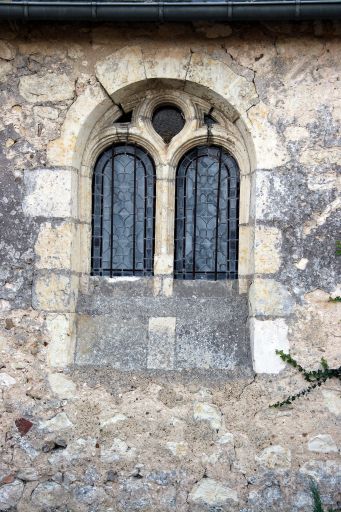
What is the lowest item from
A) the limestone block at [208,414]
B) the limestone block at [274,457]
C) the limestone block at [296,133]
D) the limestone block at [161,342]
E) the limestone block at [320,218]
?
the limestone block at [274,457]

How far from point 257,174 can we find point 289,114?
1.67 ft

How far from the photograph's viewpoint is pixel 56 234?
622cm

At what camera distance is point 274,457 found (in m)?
5.92

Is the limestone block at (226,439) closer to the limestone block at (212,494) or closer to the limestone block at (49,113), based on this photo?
the limestone block at (212,494)

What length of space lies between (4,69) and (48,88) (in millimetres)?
368

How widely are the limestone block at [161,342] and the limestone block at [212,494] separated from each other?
871 mm

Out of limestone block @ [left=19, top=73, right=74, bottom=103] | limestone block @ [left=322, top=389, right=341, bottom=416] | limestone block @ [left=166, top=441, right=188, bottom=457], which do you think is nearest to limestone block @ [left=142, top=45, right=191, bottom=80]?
limestone block @ [left=19, top=73, right=74, bottom=103]

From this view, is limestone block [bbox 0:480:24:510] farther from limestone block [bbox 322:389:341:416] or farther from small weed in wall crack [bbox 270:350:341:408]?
limestone block [bbox 322:389:341:416]

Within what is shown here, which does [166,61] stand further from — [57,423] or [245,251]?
[57,423]

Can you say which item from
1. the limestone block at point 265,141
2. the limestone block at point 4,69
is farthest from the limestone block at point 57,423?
the limestone block at point 4,69

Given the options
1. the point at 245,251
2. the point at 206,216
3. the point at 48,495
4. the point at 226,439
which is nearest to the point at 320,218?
the point at 245,251

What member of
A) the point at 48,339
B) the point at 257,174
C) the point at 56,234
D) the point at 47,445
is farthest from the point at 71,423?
the point at 257,174

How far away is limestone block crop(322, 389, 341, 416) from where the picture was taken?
5941mm

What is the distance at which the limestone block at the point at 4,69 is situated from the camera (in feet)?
20.7
